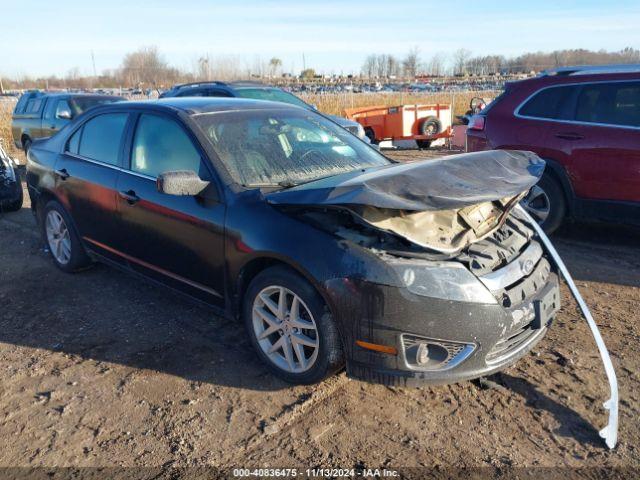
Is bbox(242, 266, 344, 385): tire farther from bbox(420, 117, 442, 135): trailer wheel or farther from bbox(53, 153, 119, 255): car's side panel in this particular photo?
bbox(420, 117, 442, 135): trailer wheel

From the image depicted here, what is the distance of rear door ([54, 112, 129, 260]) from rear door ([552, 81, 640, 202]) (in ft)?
14.6

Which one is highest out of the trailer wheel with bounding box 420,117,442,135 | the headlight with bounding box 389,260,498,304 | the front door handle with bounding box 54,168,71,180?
the front door handle with bounding box 54,168,71,180

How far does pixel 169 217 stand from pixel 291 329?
4.08 ft

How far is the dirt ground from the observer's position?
2686 millimetres

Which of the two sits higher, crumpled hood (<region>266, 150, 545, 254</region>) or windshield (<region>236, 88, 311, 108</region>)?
windshield (<region>236, 88, 311, 108</region>)

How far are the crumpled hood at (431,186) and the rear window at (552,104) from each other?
2.72 metres

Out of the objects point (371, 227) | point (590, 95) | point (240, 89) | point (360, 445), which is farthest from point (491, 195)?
point (240, 89)

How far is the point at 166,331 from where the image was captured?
13.1 feet

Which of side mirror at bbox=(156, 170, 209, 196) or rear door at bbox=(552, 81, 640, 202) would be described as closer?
side mirror at bbox=(156, 170, 209, 196)

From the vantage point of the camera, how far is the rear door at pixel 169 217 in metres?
3.52

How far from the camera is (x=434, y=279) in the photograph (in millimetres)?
2770

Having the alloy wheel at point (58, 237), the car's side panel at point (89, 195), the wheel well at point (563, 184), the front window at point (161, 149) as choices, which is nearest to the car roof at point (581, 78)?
the wheel well at point (563, 184)

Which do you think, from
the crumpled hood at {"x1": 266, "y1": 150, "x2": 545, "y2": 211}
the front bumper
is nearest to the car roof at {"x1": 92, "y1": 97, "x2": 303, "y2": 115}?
the crumpled hood at {"x1": 266, "y1": 150, "x2": 545, "y2": 211}

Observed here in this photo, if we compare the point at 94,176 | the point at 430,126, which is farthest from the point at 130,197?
the point at 430,126
